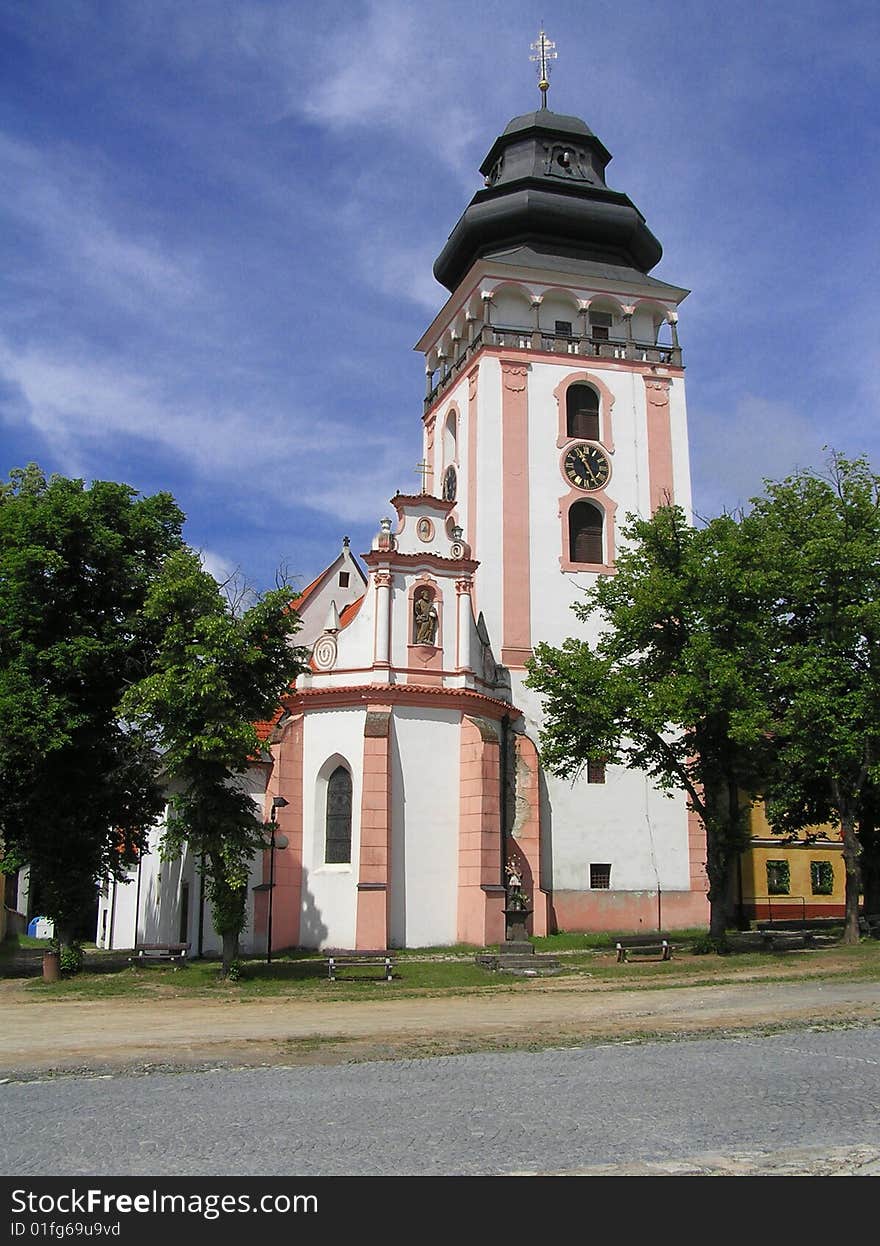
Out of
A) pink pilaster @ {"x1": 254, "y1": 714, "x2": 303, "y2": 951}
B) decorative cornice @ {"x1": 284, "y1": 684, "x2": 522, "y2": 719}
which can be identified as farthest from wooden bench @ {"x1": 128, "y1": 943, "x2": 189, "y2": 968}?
decorative cornice @ {"x1": 284, "y1": 684, "x2": 522, "y2": 719}

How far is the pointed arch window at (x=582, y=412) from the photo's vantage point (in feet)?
135

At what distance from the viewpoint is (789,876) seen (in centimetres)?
4759

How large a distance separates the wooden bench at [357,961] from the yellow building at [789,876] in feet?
74.9

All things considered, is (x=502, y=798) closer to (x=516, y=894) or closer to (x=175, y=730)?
(x=516, y=894)

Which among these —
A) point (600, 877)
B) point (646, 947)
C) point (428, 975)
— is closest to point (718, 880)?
point (646, 947)

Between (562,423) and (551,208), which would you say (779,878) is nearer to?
(562,423)

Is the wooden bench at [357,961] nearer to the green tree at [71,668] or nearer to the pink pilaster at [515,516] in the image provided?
the green tree at [71,668]

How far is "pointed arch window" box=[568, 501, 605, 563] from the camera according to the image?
131ft

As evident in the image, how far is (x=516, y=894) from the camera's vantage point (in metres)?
31.0

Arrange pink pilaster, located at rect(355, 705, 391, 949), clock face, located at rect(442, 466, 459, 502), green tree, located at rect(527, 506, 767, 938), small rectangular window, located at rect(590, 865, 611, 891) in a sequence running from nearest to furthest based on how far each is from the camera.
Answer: green tree, located at rect(527, 506, 767, 938)
pink pilaster, located at rect(355, 705, 391, 949)
small rectangular window, located at rect(590, 865, 611, 891)
clock face, located at rect(442, 466, 459, 502)

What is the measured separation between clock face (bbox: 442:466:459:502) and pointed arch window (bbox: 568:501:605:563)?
4.67 m

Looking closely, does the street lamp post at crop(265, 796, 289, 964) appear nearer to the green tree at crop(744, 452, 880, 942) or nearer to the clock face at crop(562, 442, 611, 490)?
the green tree at crop(744, 452, 880, 942)

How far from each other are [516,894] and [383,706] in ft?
20.3
